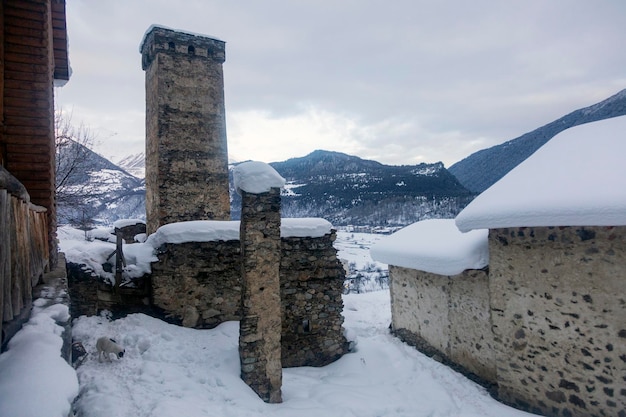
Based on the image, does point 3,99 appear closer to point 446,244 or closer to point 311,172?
point 446,244

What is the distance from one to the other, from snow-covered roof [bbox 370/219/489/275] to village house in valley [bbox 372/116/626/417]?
39 millimetres

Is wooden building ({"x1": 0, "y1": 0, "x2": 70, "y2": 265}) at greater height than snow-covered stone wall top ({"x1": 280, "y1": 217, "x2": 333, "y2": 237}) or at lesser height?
greater

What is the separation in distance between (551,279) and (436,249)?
2.71 m

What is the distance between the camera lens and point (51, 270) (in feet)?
19.5

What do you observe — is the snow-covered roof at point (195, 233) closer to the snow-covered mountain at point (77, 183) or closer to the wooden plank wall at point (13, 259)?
the wooden plank wall at point (13, 259)

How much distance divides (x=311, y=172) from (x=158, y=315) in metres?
66.9

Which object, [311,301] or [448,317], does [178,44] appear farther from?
[448,317]

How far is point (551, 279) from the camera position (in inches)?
247

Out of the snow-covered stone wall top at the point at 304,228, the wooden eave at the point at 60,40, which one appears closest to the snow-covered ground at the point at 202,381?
the snow-covered stone wall top at the point at 304,228

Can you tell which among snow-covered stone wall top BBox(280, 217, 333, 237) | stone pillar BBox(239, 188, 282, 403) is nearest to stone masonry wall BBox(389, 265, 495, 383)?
snow-covered stone wall top BBox(280, 217, 333, 237)

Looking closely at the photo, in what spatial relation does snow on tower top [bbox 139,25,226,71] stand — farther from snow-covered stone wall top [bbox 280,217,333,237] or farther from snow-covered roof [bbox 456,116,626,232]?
snow-covered roof [bbox 456,116,626,232]

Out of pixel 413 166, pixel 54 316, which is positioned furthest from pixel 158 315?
pixel 413 166

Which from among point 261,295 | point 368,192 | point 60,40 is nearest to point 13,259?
point 261,295

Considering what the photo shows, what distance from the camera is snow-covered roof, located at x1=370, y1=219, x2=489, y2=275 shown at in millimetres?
7634
